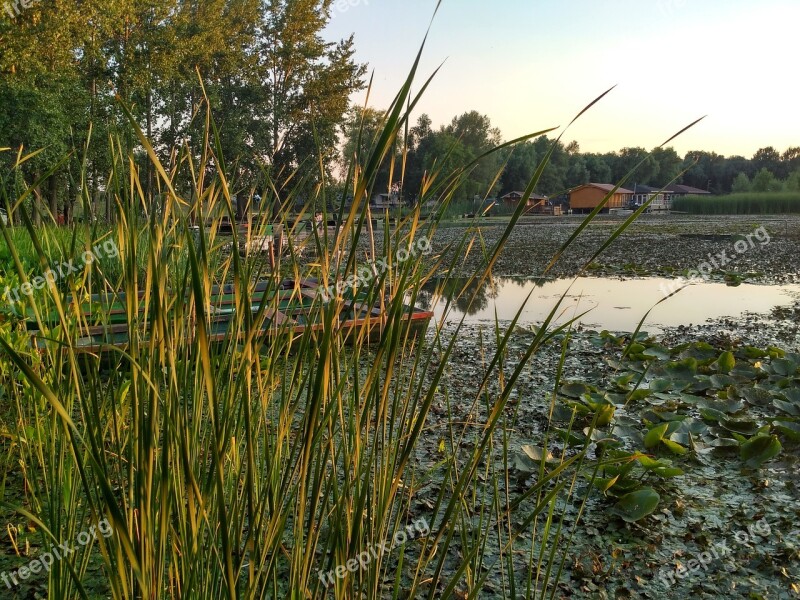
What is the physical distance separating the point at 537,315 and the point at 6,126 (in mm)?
10955

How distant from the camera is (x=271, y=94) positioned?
880 inches

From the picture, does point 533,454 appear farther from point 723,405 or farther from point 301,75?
point 301,75

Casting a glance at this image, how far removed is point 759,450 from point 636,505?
757 millimetres

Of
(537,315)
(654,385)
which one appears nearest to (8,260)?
(537,315)

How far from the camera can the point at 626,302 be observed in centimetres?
657

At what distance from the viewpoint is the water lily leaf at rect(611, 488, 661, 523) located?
204 cm

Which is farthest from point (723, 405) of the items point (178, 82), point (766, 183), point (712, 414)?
point (766, 183)

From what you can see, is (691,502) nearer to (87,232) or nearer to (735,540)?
(735,540)

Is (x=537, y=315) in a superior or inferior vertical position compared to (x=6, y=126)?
inferior

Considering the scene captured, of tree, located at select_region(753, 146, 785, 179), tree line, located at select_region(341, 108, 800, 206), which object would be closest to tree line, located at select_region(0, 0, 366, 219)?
tree line, located at select_region(341, 108, 800, 206)

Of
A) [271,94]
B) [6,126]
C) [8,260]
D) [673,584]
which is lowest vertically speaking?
[673,584]

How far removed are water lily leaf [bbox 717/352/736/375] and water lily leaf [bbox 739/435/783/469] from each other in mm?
1228

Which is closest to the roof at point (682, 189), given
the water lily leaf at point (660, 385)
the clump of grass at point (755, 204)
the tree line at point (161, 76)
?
the clump of grass at point (755, 204)

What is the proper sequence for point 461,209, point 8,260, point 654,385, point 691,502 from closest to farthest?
point 691,502 < point 654,385 < point 8,260 < point 461,209
